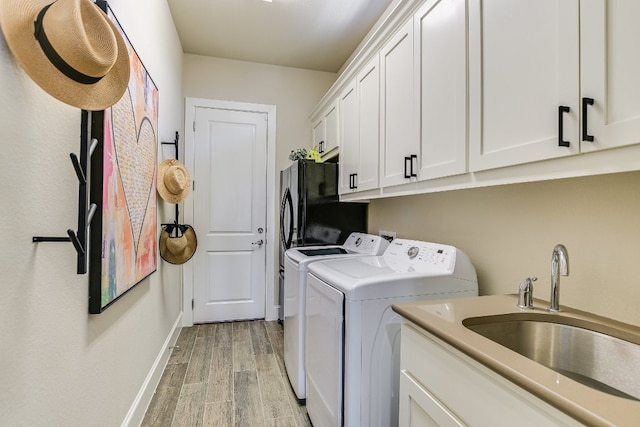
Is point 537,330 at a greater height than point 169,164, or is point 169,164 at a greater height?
point 169,164

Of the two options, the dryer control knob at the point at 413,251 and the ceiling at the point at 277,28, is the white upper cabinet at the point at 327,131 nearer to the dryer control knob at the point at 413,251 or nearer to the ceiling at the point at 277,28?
the ceiling at the point at 277,28

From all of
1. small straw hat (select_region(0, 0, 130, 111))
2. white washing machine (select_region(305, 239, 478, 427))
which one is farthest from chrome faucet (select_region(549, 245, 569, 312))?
small straw hat (select_region(0, 0, 130, 111))

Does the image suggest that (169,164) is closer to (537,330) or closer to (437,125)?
(437,125)

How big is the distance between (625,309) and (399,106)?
52.3 inches

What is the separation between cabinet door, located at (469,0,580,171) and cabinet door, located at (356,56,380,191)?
0.89 m

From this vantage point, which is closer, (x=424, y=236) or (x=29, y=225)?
(x=29, y=225)

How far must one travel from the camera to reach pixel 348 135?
2.64 meters

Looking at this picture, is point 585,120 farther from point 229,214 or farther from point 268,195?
point 229,214

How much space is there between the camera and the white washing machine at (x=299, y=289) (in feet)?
6.88

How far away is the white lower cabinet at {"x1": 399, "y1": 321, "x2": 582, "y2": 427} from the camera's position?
27.7 inches

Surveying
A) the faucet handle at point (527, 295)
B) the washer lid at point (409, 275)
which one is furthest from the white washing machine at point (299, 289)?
the faucet handle at point (527, 295)

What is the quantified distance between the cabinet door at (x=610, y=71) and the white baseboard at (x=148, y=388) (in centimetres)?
225

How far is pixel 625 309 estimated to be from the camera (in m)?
1.04

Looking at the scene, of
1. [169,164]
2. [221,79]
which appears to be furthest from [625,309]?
[221,79]
